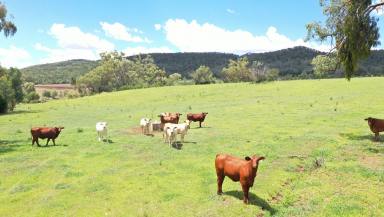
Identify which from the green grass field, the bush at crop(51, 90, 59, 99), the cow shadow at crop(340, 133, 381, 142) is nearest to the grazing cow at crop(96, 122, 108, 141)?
the green grass field

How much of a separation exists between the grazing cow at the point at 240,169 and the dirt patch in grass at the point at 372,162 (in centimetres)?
907

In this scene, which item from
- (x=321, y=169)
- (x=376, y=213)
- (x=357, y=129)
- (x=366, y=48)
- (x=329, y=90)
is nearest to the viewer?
(x=376, y=213)

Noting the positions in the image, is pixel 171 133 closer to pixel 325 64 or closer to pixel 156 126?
pixel 156 126

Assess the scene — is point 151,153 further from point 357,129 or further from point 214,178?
point 357,129

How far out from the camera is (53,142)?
29828 millimetres

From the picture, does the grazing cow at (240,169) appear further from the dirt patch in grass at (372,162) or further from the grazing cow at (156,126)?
the grazing cow at (156,126)

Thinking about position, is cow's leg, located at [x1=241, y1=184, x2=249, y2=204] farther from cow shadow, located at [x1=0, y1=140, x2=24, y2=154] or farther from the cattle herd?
cow shadow, located at [x1=0, y1=140, x2=24, y2=154]

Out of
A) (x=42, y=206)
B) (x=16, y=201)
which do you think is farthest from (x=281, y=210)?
(x=16, y=201)

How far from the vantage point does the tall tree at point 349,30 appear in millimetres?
27969

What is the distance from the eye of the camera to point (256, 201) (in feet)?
54.6

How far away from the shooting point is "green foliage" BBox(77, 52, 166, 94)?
440 ft

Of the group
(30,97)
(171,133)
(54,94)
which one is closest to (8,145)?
(171,133)

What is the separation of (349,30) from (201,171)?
14976mm

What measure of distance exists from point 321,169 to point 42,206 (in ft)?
44.5
